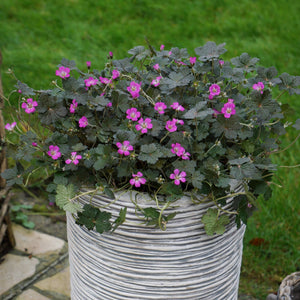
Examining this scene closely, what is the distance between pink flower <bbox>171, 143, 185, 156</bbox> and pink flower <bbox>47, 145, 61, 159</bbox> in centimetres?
32

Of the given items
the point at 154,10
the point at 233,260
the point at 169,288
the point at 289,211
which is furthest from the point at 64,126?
the point at 154,10

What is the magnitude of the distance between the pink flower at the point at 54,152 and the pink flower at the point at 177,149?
1.04 ft

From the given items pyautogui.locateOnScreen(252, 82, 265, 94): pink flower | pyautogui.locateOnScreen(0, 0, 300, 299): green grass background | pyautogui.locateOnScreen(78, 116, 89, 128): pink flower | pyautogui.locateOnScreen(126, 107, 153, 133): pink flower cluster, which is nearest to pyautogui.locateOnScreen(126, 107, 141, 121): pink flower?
pyautogui.locateOnScreen(126, 107, 153, 133): pink flower cluster

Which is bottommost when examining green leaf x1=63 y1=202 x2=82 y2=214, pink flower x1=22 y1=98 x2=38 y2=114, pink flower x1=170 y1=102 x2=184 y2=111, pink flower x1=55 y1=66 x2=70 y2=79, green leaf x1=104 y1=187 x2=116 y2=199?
green leaf x1=63 y1=202 x2=82 y2=214

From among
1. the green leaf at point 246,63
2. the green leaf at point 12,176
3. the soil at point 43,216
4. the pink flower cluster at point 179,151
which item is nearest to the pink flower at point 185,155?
the pink flower cluster at point 179,151

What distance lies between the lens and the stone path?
1.95m

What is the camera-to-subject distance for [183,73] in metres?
1.22

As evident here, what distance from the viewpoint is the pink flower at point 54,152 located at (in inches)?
46.2

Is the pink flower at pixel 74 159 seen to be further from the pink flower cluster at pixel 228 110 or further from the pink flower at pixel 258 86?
the pink flower at pixel 258 86

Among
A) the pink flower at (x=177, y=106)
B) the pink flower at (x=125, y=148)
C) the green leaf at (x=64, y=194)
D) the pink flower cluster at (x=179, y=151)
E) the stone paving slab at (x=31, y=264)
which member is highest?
the pink flower at (x=177, y=106)

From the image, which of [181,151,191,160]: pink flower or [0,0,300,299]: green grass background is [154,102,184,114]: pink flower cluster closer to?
[181,151,191,160]: pink flower

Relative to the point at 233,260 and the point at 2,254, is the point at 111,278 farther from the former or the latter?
the point at 2,254

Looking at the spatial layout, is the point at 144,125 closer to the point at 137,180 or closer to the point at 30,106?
the point at 137,180

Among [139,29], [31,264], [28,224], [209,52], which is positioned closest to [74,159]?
[209,52]
